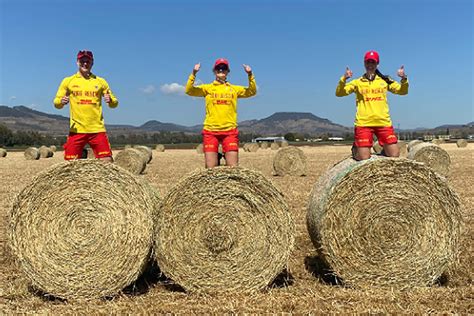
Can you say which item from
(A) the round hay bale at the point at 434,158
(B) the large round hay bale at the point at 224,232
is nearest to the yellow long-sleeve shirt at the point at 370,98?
(B) the large round hay bale at the point at 224,232

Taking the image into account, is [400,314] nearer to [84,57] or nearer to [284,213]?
[284,213]

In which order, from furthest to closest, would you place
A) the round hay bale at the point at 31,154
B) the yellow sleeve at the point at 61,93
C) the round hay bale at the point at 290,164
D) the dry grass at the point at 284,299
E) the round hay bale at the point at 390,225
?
the round hay bale at the point at 31,154 < the round hay bale at the point at 290,164 < the yellow sleeve at the point at 61,93 < the round hay bale at the point at 390,225 < the dry grass at the point at 284,299

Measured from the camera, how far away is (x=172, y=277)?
512 centimetres

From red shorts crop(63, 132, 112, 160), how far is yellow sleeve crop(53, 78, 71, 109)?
1.38ft

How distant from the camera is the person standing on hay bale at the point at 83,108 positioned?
21.7 feet

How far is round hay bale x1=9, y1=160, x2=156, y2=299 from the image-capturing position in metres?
5.07

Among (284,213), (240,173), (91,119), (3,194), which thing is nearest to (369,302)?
(284,213)

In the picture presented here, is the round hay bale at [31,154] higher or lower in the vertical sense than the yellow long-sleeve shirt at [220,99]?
lower

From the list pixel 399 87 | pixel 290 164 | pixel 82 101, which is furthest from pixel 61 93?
pixel 290 164

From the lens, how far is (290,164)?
1981cm

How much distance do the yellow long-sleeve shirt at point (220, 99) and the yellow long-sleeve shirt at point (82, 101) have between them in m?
1.26

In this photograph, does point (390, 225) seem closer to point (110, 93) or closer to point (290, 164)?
point (110, 93)

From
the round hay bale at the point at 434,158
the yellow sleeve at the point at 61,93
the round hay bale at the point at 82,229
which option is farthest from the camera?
the round hay bale at the point at 434,158

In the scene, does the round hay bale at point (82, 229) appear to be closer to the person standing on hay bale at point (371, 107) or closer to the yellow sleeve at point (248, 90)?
the yellow sleeve at point (248, 90)
